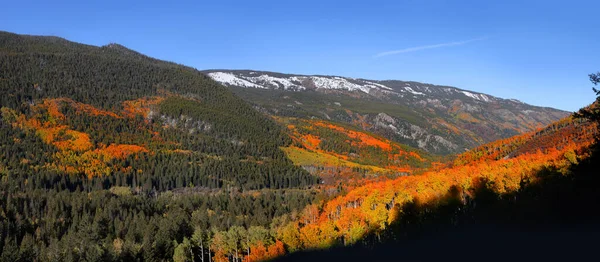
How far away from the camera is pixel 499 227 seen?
7269 centimetres

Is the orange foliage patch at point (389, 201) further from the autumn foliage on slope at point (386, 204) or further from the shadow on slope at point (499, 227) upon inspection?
the shadow on slope at point (499, 227)

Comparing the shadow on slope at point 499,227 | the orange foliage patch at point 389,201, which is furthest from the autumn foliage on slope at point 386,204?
the shadow on slope at point 499,227

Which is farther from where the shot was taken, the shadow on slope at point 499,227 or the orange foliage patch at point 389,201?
the orange foliage patch at point 389,201

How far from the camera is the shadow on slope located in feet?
176

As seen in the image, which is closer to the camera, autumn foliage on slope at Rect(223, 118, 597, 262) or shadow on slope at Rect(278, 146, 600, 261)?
shadow on slope at Rect(278, 146, 600, 261)

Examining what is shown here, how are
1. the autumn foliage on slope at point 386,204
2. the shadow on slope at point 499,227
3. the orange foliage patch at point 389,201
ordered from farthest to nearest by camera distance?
the autumn foliage on slope at point 386,204, the orange foliage patch at point 389,201, the shadow on slope at point 499,227

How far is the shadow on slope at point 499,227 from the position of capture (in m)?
53.7

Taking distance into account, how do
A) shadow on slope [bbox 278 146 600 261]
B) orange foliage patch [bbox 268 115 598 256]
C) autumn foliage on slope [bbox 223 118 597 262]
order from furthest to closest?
autumn foliage on slope [bbox 223 118 597 262]
orange foliage patch [bbox 268 115 598 256]
shadow on slope [bbox 278 146 600 261]

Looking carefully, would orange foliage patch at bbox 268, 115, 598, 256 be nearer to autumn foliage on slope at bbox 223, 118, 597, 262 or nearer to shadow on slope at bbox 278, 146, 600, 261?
autumn foliage on slope at bbox 223, 118, 597, 262

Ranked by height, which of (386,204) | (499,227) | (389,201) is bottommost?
(386,204)

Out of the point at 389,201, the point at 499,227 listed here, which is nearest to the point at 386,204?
the point at 389,201

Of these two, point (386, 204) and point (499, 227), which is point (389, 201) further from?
point (499, 227)

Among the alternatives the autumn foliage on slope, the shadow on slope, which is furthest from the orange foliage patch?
the shadow on slope

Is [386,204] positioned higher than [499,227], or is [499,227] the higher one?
[499,227]
